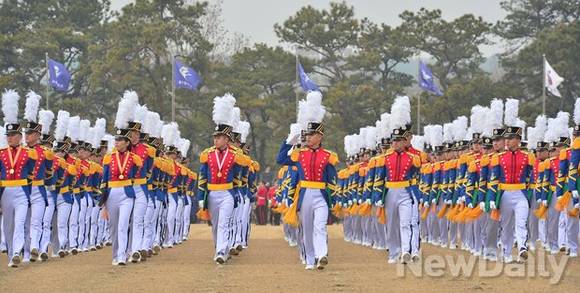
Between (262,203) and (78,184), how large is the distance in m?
29.7

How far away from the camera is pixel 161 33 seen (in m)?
61.8

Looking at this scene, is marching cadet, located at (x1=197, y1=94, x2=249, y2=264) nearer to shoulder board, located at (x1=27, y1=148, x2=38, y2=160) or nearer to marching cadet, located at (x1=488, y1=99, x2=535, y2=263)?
shoulder board, located at (x1=27, y1=148, x2=38, y2=160)

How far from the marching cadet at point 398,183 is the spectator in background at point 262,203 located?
3305cm

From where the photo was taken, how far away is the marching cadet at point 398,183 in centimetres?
2169

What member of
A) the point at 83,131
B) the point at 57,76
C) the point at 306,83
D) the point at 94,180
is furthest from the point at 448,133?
the point at 57,76

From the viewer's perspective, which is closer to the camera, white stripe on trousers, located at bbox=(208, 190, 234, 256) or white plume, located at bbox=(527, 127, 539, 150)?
white stripe on trousers, located at bbox=(208, 190, 234, 256)

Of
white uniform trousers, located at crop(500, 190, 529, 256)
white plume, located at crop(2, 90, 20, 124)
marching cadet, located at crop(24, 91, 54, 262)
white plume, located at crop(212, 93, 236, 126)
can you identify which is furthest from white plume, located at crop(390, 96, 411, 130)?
white plume, located at crop(2, 90, 20, 124)

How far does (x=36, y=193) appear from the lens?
72.3 feet

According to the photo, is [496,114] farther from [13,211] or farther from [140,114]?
[13,211]

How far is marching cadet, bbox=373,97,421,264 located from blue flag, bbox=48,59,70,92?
3436cm

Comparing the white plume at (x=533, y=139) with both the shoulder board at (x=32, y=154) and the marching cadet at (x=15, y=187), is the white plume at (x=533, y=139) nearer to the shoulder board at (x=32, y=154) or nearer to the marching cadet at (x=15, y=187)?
the shoulder board at (x=32, y=154)

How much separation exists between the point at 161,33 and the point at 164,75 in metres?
2.38

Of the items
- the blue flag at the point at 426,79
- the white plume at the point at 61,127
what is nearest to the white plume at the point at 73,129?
the white plume at the point at 61,127

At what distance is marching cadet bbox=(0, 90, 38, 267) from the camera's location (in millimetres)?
21250
